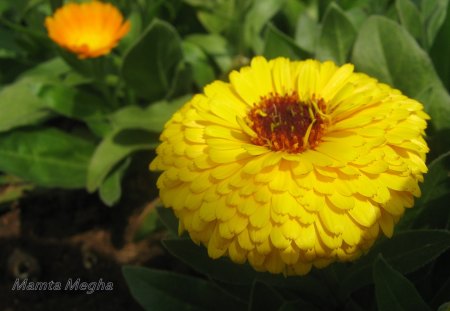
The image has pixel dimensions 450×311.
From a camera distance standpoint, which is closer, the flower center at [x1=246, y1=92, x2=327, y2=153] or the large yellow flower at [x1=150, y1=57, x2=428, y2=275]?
the large yellow flower at [x1=150, y1=57, x2=428, y2=275]

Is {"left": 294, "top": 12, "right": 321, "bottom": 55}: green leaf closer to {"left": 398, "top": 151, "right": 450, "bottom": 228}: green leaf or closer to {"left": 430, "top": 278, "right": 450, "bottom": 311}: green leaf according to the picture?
{"left": 398, "top": 151, "right": 450, "bottom": 228}: green leaf

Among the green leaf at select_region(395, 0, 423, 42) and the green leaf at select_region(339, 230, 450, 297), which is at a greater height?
the green leaf at select_region(395, 0, 423, 42)

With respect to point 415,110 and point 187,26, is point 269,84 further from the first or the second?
point 187,26

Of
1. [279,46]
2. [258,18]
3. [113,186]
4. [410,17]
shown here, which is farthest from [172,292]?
[258,18]

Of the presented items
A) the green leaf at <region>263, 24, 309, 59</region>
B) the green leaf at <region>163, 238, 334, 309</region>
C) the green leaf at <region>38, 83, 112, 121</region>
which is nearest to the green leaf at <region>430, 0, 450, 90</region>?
the green leaf at <region>263, 24, 309, 59</region>

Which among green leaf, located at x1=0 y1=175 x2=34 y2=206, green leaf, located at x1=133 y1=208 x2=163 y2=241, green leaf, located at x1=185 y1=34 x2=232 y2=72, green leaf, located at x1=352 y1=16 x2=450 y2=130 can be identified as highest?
green leaf, located at x1=352 y1=16 x2=450 y2=130

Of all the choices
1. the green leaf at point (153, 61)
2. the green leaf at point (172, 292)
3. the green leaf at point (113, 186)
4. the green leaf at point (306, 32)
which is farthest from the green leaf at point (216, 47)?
the green leaf at point (172, 292)

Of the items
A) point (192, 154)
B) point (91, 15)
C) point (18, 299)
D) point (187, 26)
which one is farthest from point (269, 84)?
point (187, 26)

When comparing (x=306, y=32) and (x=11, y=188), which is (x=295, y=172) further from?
(x=11, y=188)

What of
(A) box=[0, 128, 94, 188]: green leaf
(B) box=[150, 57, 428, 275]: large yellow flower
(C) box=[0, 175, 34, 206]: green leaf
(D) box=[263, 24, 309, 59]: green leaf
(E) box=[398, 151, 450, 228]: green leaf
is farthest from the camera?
(C) box=[0, 175, 34, 206]: green leaf
